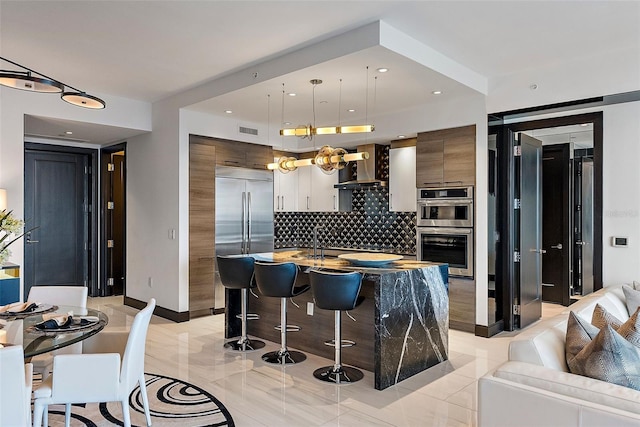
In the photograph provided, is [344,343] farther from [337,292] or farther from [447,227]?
[447,227]

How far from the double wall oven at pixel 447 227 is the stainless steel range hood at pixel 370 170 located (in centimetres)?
110

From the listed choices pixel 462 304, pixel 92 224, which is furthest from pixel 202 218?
pixel 462 304

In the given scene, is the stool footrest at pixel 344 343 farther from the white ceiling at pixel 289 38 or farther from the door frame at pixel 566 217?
the door frame at pixel 566 217

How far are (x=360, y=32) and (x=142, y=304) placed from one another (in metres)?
5.03

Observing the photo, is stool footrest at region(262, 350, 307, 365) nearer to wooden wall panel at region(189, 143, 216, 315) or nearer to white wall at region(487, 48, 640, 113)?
wooden wall panel at region(189, 143, 216, 315)

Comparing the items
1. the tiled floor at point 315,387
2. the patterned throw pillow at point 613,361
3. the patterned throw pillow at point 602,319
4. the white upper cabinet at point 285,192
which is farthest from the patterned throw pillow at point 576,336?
the white upper cabinet at point 285,192

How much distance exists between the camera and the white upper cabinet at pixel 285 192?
7.56 meters

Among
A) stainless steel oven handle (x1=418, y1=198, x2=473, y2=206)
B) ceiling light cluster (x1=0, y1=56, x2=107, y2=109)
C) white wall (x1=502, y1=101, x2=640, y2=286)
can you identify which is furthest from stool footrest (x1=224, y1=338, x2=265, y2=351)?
white wall (x1=502, y1=101, x2=640, y2=286)

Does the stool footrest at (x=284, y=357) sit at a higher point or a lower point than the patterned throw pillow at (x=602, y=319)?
lower

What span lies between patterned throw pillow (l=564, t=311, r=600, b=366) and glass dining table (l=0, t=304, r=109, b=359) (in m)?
2.60

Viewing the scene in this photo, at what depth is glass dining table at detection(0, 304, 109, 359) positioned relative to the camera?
2371mm

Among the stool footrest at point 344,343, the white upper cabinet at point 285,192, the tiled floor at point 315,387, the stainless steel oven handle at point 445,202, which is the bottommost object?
the tiled floor at point 315,387

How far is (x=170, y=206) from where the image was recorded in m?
6.01

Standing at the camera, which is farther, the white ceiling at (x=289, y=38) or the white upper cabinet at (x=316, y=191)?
the white upper cabinet at (x=316, y=191)
